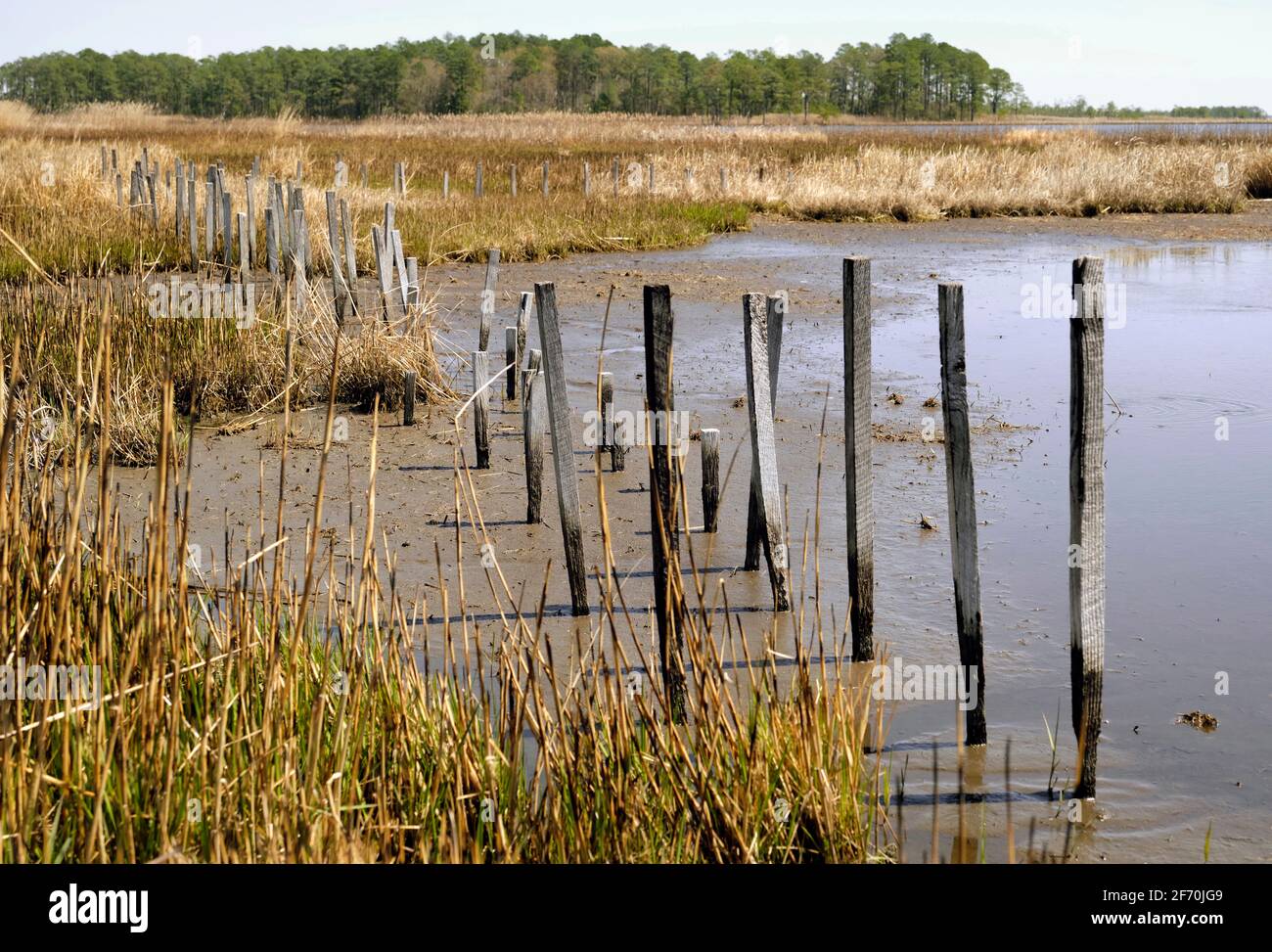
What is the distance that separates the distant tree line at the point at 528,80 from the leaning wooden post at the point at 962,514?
97673 millimetres

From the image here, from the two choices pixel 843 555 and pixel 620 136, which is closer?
pixel 843 555

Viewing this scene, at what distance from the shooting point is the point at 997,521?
7.39m

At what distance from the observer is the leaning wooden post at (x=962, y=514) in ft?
15.0

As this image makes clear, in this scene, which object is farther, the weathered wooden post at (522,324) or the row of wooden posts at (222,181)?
the row of wooden posts at (222,181)

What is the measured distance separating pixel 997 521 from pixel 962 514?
286 centimetres

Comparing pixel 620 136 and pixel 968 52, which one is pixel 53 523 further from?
pixel 968 52

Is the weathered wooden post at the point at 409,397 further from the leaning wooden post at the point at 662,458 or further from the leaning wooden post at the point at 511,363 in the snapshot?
the leaning wooden post at the point at 662,458

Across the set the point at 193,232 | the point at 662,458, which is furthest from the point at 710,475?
the point at 193,232

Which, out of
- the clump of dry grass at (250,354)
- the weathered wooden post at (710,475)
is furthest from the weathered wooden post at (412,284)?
the weathered wooden post at (710,475)

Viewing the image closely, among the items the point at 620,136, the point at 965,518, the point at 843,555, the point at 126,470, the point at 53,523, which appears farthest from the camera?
the point at 620,136

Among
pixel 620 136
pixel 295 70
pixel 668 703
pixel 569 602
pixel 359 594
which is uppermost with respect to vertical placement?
pixel 295 70

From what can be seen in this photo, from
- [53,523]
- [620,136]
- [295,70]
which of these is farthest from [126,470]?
[295,70]

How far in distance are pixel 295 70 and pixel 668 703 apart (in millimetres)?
120875

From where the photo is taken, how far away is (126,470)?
810 centimetres
